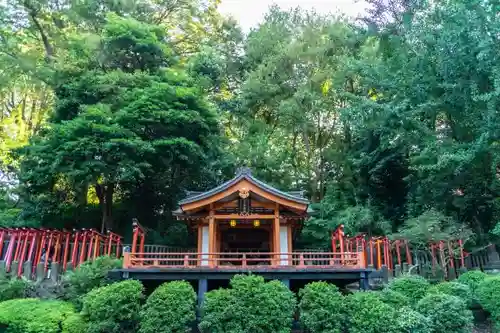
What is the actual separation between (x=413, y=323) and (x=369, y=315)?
3.49ft

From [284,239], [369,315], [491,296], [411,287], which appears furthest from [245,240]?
[491,296]

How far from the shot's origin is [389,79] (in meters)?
17.8

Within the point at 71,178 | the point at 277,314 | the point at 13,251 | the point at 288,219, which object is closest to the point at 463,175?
the point at 288,219

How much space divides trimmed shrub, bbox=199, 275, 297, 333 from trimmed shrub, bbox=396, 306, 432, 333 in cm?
273

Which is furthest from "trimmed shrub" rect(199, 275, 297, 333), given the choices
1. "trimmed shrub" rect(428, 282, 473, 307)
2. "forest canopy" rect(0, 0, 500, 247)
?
"forest canopy" rect(0, 0, 500, 247)

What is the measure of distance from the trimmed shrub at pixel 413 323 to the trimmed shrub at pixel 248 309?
2725 mm

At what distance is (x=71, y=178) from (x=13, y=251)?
3.68m

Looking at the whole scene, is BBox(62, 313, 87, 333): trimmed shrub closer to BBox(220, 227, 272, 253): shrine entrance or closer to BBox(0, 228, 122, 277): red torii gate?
BBox(0, 228, 122, 277): red torii gate

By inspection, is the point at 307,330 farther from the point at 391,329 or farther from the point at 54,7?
the point at 54,7

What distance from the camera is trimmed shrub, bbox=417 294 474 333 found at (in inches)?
364

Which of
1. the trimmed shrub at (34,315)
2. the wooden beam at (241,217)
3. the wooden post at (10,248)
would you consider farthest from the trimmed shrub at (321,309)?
the wooden post at (10,248)

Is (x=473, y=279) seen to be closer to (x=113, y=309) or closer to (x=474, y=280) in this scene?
(x=474, y=280)

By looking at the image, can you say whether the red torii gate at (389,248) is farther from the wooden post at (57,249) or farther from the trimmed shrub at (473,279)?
the wooden post at (57,249)

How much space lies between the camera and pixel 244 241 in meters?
16.4
